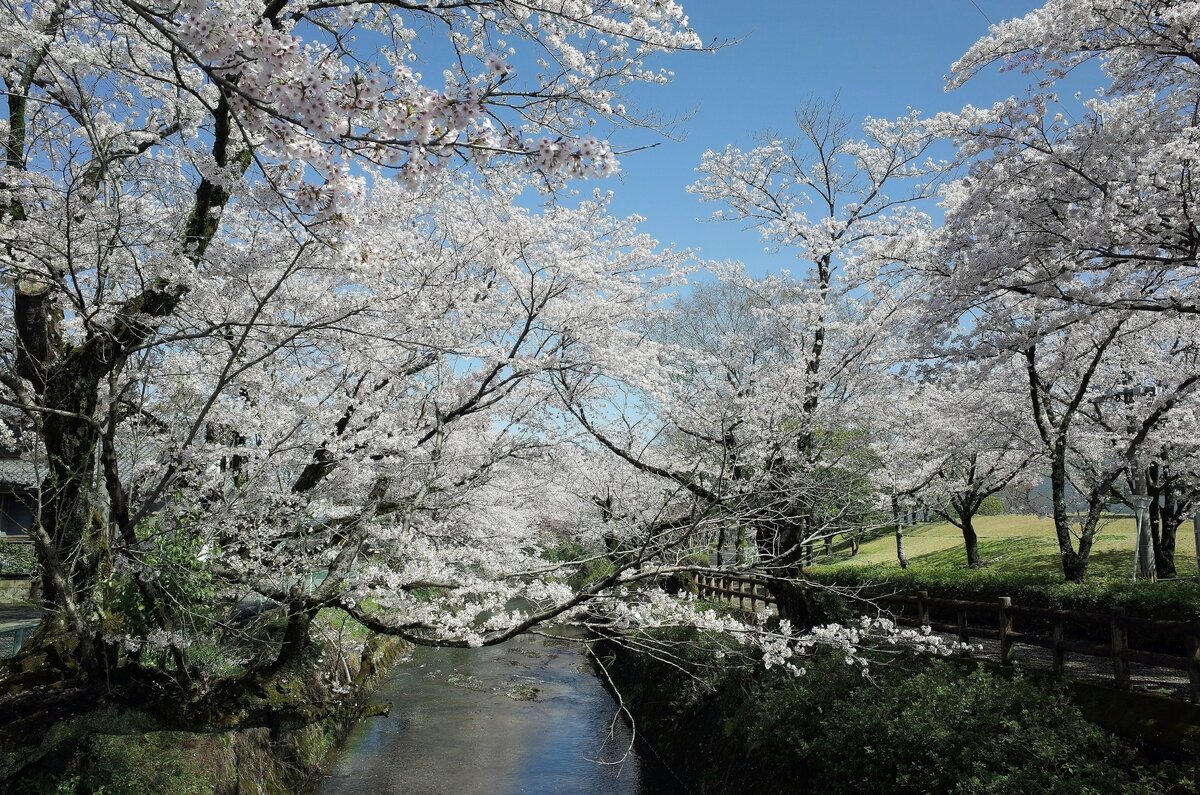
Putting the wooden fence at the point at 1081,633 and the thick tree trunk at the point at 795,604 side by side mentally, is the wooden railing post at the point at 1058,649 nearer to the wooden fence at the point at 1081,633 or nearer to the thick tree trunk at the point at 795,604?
the wooden fence at the point at 1081,633

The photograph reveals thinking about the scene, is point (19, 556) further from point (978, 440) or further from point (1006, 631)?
point (978, 440)

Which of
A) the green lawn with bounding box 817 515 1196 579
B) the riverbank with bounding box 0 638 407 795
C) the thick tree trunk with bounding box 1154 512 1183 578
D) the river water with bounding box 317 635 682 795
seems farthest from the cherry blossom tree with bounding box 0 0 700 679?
the thick tree trunk with bounding box 1154 512 1183 578

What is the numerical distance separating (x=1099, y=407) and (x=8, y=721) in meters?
19.6

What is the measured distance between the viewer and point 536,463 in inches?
449

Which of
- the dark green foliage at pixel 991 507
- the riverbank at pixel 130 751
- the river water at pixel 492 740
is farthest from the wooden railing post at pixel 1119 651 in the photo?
the dark green foliage at pixel 991 507

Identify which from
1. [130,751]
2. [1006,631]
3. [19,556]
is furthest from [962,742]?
[19,556]

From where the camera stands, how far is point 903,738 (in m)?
6.91

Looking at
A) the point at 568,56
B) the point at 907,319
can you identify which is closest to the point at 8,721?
the point at 568,56

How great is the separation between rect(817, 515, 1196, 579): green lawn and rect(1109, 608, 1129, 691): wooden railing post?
31.8ft

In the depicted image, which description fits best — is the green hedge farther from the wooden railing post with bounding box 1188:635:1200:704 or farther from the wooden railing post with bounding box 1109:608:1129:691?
the wooden railing post with bounding box 1188:635:1200:704

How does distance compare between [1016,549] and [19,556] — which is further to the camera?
[1016,549]

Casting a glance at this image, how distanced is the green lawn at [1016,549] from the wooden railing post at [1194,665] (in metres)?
10.4

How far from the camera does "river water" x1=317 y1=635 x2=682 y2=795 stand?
1074 cm

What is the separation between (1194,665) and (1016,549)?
896 inches
